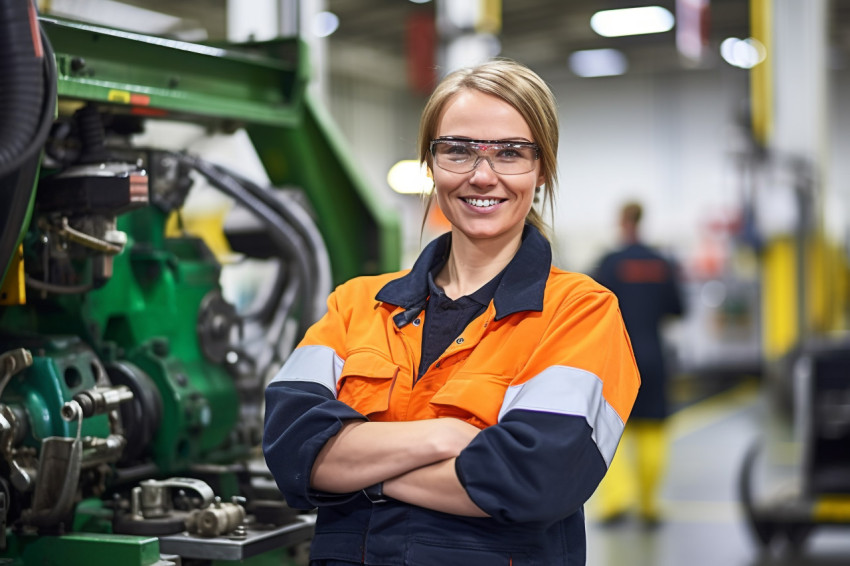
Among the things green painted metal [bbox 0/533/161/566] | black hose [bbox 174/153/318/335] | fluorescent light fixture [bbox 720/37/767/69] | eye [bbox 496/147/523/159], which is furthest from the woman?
fluorescent light fixture [bbox 720/37/767/69]

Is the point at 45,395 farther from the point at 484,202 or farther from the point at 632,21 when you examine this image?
the point at 632,21

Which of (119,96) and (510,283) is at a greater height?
(119,96)

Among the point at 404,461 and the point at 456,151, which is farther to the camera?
the point at 456,151

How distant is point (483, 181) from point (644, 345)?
473cm

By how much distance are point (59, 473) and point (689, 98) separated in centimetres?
2068

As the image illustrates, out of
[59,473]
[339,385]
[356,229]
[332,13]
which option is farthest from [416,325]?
[332,13]

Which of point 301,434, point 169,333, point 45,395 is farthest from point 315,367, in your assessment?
point 169,333

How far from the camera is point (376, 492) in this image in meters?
Answer: 1.84

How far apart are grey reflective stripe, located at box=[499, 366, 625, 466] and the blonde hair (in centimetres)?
42

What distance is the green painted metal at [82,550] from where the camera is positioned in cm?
232

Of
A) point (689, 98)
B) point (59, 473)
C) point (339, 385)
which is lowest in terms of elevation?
point (59, 473)

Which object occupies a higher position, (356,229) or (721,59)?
(721,59)

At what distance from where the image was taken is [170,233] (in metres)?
3.31

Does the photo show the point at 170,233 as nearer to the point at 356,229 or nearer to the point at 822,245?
the point at 356,229
